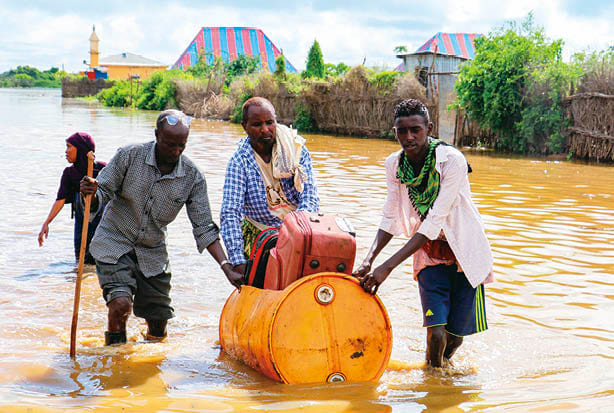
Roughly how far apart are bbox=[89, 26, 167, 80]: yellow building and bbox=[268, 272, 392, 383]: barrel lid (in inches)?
2986

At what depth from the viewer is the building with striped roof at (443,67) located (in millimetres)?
19578

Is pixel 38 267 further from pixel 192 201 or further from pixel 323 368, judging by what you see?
pixel 323 368

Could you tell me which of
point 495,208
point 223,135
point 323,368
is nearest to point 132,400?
point 323,368

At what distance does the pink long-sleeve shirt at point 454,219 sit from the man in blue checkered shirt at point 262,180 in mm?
562

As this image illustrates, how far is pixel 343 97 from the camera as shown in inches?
968

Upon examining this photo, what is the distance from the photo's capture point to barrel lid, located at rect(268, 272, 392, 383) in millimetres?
3203

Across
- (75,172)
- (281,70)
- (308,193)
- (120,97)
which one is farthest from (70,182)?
(120,97)

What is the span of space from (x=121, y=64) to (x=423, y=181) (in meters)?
80.8

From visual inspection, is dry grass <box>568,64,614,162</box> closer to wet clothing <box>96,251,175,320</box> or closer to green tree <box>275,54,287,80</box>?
Result: wet clothing <box>96,251,175,320</box>

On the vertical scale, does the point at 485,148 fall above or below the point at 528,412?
above

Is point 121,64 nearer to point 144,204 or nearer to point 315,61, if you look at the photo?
point 315,61

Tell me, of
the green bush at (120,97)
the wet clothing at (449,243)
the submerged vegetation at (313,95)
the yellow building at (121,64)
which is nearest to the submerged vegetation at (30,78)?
the yellow building at (121,64)

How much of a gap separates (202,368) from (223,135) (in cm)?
1995

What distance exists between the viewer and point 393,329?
4.84 metres
